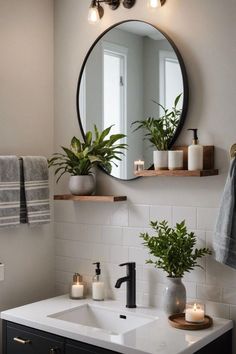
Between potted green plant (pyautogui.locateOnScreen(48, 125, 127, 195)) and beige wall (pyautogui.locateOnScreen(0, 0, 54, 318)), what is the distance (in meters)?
0.27

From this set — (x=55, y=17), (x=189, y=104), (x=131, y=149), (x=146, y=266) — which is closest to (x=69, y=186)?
(x=131, y=149)

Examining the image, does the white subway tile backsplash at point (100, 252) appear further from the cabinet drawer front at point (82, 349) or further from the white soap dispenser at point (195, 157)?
the white soap dispenser at point (195, 157)

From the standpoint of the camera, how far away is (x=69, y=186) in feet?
9.46

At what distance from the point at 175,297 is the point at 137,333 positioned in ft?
1.00

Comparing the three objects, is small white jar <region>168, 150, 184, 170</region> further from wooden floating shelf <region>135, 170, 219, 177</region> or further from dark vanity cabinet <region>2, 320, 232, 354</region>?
dark vanity cabinet <region>2, 320, 232, 354</region>

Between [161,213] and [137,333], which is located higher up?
[161,213]

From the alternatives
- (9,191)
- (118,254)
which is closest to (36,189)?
(9,191)

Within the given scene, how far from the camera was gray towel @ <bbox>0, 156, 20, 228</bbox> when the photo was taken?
2693mm

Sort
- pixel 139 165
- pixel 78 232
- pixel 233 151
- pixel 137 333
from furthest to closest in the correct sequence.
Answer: pixel 78 232 → pixel 139 165 → pixel 233 151 → pixel 137 333

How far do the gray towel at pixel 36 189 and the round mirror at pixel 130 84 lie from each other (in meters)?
0.35

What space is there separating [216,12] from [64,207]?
56.2 inches

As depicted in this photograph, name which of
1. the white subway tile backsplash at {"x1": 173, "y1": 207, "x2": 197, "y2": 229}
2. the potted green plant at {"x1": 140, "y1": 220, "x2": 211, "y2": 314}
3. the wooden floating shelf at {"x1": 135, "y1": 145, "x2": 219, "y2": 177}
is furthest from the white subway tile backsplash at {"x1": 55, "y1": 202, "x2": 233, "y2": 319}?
the wooden floating shelf at {"x1": 135, "y1": 145, "x2": 219, "y2": 177}

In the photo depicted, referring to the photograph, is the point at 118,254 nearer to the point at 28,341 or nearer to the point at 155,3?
the point at 28,341

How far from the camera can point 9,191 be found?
272 cm
